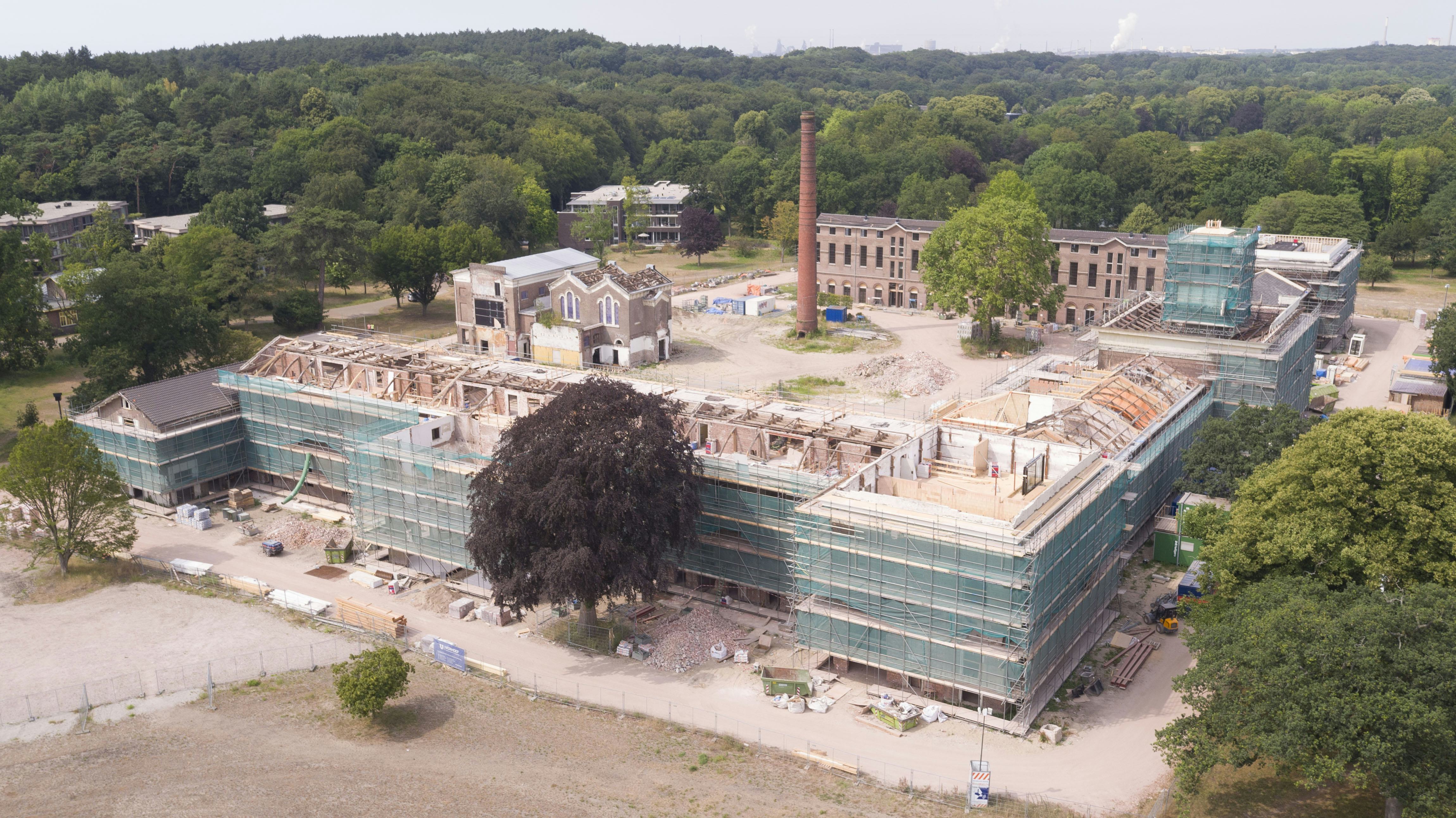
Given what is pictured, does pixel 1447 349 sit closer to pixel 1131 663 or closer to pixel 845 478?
pixel 1131 663

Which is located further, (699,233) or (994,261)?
(699,233)

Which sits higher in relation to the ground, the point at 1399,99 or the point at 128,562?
the point at 1399,99

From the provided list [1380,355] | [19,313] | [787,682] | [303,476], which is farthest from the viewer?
[1380,355]

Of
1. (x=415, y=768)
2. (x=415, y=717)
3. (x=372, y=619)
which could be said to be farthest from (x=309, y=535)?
(x=415, y=768)

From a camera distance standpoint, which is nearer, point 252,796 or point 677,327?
point 252,796

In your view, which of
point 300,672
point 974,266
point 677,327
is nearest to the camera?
point 300,672

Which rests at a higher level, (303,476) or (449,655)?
(303,476)

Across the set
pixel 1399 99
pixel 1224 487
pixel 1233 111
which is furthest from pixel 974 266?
pixel 1399 99

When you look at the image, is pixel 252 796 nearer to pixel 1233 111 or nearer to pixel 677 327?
pixel 677 327
